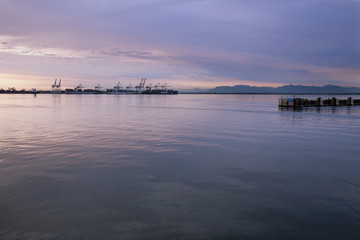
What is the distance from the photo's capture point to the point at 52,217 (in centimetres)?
599

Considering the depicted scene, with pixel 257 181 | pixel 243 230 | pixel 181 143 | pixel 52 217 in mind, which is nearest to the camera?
pixel 243 230

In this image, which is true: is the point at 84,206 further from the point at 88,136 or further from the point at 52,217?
the point at 88,136

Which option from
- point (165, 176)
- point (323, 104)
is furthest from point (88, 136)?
point (323, 104)

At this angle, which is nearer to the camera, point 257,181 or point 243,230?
point 243,230

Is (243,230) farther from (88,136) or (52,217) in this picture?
(88,136)

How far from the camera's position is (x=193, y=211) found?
6387mm

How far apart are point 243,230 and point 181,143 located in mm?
9586

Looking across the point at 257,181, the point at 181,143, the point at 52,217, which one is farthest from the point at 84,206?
the point at 181,143

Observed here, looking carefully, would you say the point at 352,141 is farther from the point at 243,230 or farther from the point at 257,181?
the point at 243,230

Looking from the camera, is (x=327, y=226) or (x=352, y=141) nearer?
(x=327, y=226)

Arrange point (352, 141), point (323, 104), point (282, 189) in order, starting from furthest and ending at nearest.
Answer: point (323, 104) < point (352, 141) < point (282, 189)

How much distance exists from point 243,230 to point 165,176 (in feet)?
13.1

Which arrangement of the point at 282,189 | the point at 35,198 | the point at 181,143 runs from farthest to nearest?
the point at 181,143 → the point at 282,189 → the point at 35,198

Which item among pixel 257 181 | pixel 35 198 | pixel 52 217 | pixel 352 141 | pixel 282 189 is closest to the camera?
pixel 52 217
